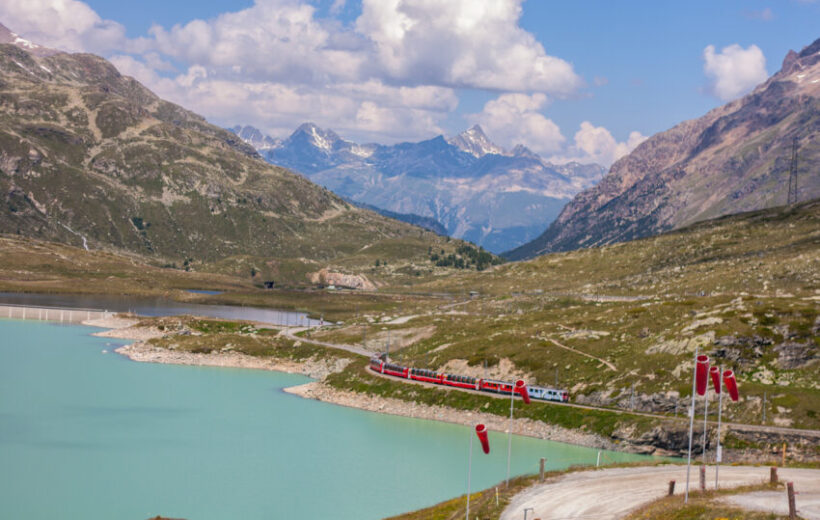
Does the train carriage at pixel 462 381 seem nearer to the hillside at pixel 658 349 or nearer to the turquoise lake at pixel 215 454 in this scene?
the hillside at pixel 658 349

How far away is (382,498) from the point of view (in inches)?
3199

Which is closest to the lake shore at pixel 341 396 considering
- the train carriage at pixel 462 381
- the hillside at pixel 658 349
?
the hillside at pixel 658 349

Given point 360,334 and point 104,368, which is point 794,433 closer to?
point 360,334

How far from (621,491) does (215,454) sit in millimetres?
58012

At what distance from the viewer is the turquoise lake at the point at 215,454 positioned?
7788 centimetres

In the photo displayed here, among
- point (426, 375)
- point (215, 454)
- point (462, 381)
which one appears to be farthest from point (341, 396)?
point (215, 454)

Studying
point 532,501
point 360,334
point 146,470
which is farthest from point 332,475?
point 360,334

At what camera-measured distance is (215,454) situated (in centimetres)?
9819

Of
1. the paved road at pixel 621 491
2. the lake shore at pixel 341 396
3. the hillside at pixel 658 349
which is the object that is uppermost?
the hillside at pixel 658 349

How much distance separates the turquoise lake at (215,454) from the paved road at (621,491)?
22.0 metres

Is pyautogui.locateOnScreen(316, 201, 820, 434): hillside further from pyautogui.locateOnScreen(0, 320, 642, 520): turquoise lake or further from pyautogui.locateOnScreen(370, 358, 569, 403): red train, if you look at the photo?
pyautogui.locateOnScreen(0, 320, 642, 520): turquoise lake

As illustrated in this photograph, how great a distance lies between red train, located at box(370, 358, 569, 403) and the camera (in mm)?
114438

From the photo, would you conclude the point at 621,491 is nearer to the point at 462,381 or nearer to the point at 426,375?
the point at 462,381

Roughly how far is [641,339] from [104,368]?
105 meters
